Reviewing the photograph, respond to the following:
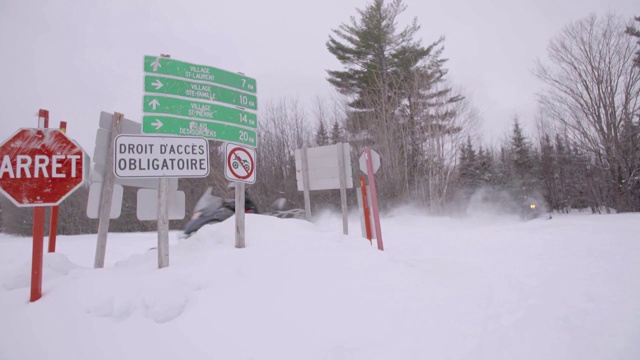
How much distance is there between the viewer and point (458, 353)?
8.31ft

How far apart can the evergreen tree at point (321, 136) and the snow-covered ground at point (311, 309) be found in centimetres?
1837

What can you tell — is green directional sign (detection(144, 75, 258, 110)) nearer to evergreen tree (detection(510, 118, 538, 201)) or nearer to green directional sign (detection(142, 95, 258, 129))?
green directional sign (detection(142, 95, 258, 129))

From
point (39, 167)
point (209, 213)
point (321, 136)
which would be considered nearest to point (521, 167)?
point (321, 136)

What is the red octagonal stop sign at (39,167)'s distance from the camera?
318 cm

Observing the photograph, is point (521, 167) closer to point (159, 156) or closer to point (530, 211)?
point (530, 211)

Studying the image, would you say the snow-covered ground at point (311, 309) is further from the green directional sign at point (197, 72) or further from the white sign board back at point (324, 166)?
the white sign board back at point (324, 166)

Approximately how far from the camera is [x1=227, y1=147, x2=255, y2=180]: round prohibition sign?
14.8 ft

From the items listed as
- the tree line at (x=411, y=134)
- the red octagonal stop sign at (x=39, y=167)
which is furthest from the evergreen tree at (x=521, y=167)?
the red octagonal stop sign at (x=39, y=167)

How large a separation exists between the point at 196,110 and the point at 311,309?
3099 millimetres

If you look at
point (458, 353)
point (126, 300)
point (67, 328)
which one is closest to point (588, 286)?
point (458, 353)

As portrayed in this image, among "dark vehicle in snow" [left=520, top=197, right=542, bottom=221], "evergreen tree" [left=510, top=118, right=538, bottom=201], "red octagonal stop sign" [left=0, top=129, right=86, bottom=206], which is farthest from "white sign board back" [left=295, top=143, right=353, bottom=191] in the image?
"evergreen tree" [left=510, top=118, right=538, bottom=201]

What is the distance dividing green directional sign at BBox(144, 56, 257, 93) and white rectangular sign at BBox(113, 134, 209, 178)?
3.07ft

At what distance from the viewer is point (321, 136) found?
23.0 m

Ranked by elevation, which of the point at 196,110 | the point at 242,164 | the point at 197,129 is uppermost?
the point at 196,110
